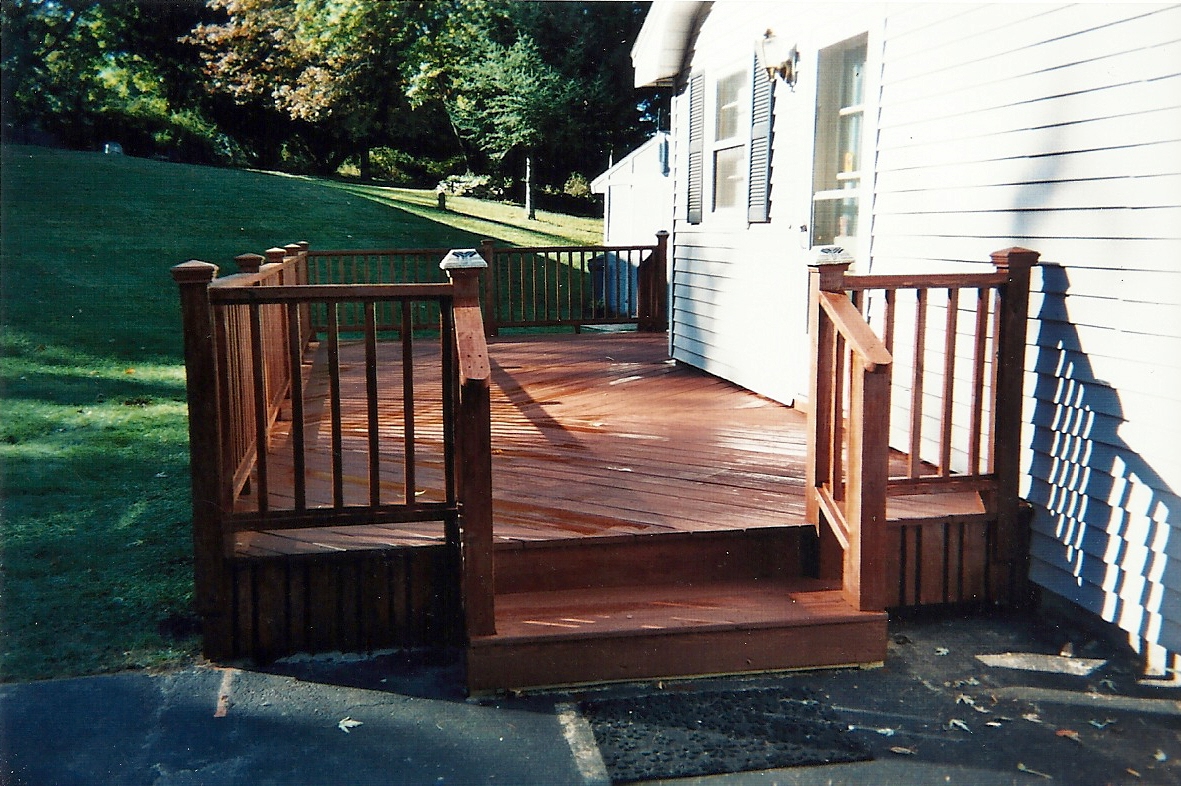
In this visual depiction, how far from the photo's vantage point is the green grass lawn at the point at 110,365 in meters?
3.45

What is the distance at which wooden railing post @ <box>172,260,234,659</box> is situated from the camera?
2.97m

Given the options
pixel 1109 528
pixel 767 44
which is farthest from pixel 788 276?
pixel 1109 528

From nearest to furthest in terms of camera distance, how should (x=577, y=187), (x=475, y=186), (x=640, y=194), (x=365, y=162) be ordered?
(x=640, y=194), (x=475, y=186), (x=365, y=162), (x=577, y=187)

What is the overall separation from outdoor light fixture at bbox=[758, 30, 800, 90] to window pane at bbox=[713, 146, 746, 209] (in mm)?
648

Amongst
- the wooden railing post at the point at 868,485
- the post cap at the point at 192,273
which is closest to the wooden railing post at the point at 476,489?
the post cap at the point at 192,273

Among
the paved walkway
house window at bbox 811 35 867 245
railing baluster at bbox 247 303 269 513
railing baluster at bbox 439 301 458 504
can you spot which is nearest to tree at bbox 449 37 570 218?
house window at bbox 811 35 867 245

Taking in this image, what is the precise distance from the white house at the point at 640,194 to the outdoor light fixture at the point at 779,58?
20.7 ft

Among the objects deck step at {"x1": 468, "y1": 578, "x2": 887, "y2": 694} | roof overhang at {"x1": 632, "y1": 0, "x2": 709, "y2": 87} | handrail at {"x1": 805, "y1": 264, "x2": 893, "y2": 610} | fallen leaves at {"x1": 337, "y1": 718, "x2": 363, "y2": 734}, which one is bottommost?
fallen leaves at {"x1": 337, "y1": 718, "x2": 363, "y2": 734}

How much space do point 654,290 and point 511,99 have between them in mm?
13773

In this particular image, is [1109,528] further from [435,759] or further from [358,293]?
[358,293]

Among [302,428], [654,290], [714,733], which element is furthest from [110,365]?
[714,733]

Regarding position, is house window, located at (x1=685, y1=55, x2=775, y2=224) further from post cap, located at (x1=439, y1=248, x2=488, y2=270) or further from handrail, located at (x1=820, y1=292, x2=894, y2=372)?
post cap, located at (x1=439, y1=248, x2=488, y2=270)

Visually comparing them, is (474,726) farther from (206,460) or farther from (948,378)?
(948,378)

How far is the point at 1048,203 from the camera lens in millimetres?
3367
